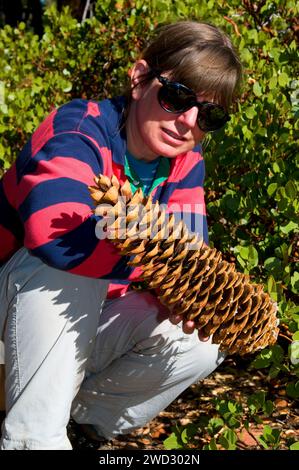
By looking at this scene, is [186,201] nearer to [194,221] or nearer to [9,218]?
[194,221]

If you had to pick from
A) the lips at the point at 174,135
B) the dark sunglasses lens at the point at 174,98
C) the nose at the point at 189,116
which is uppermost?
the dark sunglasses lens at the point at 174,98

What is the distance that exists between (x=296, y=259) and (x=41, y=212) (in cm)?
103

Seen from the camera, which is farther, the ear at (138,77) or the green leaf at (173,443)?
the ear at (138,77)

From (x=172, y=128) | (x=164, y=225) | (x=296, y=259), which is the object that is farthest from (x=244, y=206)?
(x=164, y=225)

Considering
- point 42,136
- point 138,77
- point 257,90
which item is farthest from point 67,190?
point 257,90

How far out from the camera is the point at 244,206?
2.49 meters

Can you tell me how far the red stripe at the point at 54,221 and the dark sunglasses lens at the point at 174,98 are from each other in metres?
0.49

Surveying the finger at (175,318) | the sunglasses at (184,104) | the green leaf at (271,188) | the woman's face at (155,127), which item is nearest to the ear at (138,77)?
the woman's face at (155,127)

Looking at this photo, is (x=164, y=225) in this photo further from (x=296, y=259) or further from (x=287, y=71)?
(x=287, y=71)

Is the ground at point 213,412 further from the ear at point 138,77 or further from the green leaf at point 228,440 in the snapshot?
the ear at point 138,77

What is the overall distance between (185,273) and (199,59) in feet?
2.51

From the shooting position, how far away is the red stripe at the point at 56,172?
1879mm

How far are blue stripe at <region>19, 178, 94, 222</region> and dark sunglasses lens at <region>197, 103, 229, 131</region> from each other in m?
0.53

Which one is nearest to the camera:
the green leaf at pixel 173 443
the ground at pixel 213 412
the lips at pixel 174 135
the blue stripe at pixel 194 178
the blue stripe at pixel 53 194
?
the blue stripe at pixel 53 194
